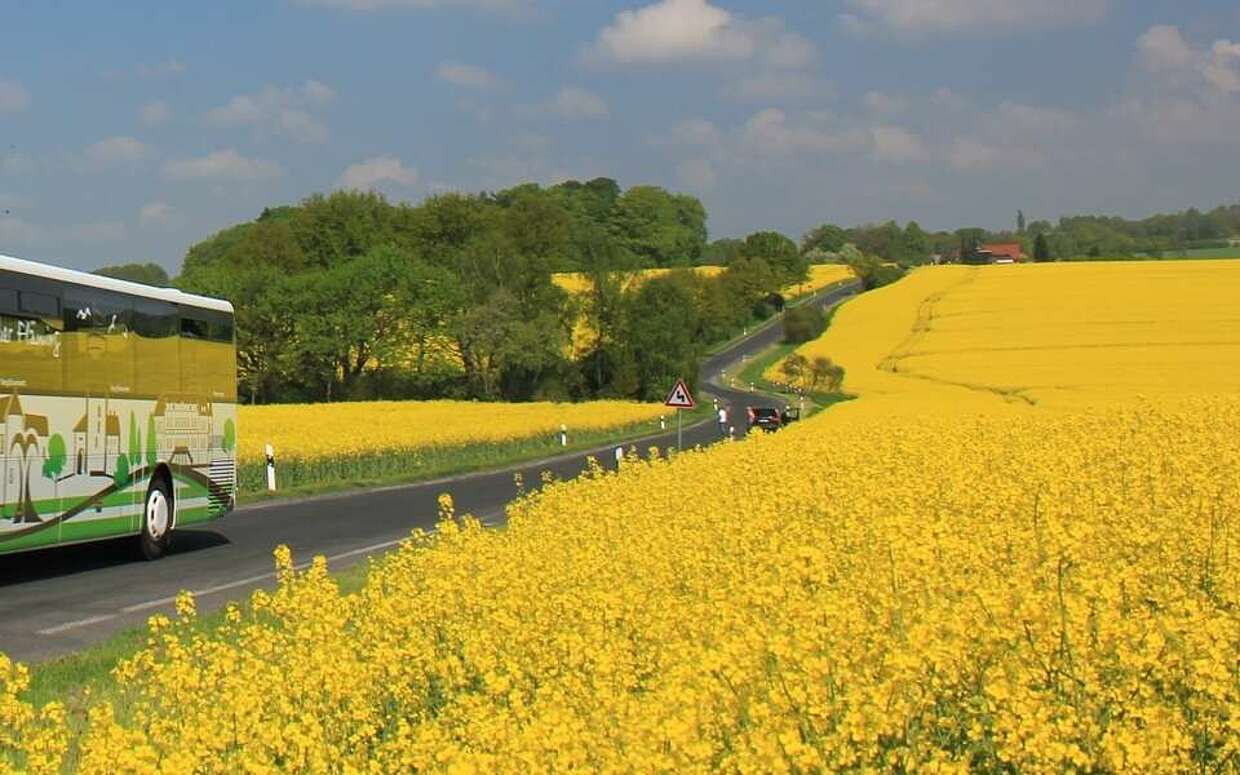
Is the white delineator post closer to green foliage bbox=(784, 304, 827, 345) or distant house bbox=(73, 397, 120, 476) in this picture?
distant house bbox=(73, 397, 120, 476)

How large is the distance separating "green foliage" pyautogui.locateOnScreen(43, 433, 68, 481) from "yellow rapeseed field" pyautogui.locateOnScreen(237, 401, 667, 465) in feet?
49.9

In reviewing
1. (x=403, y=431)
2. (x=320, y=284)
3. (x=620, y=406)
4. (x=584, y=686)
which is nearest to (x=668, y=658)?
(x=584, y=686)

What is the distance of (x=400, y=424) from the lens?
156 ft

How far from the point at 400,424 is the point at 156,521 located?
29156 mm

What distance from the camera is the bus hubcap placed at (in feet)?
60.0

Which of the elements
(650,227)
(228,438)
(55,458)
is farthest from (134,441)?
(650,227)

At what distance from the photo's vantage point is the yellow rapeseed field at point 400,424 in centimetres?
3456

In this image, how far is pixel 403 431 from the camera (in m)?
41.4

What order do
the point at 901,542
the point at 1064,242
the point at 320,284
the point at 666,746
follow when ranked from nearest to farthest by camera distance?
the point at 666,746 < the point at 901,542 < the point at 320,284 < the point at 1064,242

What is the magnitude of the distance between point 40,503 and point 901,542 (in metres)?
11.2

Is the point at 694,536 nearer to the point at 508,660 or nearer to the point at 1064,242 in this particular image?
the point at 508,660

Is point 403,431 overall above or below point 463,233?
below

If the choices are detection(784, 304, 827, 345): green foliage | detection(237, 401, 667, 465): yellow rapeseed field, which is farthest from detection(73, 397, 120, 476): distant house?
detection(784, 304, 827, 345): green foliage

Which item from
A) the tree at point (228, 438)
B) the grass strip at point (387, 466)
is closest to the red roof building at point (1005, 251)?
the grass strip at point (387, 466)
